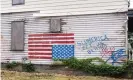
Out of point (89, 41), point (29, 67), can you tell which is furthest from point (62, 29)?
point (29, 67)

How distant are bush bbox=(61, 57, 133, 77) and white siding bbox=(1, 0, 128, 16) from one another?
2.46 m

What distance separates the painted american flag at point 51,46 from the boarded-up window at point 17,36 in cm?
54

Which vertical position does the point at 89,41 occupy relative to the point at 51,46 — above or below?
above

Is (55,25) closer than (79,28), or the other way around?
(79,28)

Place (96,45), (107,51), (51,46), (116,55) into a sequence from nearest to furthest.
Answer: (116,55), (107,51), (96,45), (51,46)

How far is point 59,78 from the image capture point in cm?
1700

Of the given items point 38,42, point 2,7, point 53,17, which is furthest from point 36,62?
point 2,7

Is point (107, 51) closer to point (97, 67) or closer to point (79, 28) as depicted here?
point (97, 67)

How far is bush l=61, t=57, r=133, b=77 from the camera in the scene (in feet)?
60.0

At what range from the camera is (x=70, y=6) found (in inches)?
791

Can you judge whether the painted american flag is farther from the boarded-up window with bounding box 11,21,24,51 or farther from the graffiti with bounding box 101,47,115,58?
the graffiti with bounding box 101,47,115,58

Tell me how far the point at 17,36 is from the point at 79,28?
12.5 ft

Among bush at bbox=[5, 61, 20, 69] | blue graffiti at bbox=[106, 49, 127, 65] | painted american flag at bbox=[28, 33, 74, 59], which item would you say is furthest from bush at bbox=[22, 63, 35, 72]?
blue graffiti at bbox=[106, 49, 127, 65]

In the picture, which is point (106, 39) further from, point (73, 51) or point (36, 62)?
point (36, 62)
